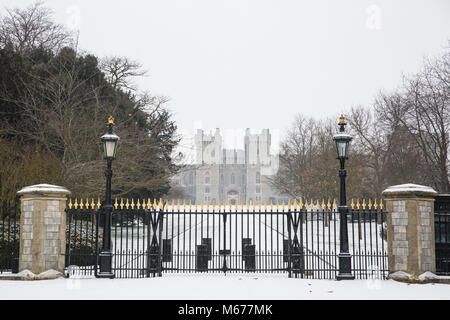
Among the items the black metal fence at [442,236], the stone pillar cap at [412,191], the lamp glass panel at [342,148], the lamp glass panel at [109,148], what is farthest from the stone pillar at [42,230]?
the black metal fence at [442,236]

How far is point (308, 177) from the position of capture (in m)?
33.6

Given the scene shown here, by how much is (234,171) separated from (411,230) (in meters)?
96.8

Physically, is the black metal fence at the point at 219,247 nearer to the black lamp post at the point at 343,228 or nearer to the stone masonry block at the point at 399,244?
the black lamp post at the point at 343,228

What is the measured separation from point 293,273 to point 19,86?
18.5 m

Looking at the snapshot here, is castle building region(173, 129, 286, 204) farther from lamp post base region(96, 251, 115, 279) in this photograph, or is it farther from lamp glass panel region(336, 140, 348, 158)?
lamp post base region(96, 251, 115, 279)

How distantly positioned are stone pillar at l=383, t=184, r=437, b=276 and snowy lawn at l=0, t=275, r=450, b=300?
0.62 metres

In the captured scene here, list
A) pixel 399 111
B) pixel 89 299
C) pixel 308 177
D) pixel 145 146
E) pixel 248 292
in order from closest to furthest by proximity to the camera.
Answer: pixel 89 299 < pixel 248 292 < pixel 145 146 < pixel 399 111 < pixel 308 177

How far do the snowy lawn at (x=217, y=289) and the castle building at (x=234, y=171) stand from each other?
302 ft

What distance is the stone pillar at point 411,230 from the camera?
11574 mm

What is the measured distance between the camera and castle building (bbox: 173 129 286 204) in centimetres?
10512

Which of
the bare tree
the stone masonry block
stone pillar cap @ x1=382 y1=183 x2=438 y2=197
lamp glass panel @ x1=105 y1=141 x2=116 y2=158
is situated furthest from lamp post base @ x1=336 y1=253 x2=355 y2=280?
the bare tree

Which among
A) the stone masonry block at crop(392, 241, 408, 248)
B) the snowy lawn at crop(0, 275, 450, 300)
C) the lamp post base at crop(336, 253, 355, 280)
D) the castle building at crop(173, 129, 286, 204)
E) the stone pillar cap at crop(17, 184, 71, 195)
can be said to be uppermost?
the castle building at crop(173, 129, 286, 204)
